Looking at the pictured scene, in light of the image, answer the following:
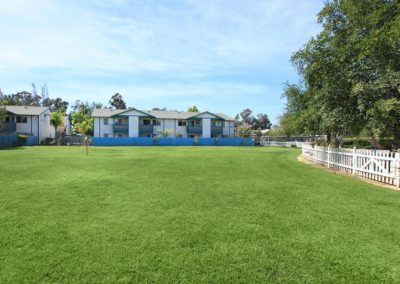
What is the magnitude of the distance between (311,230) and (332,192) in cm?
400

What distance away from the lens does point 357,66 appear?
1323 cm

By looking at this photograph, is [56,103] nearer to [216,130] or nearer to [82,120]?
[82,120]

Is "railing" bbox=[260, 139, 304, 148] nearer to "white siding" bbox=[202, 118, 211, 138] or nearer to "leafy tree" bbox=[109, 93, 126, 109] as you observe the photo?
"white siding" bbox=[202, 118, 211, 138]

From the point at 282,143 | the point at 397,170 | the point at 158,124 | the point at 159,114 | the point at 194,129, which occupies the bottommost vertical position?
the point at 282,143

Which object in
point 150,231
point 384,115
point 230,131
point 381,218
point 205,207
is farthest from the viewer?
point 230,131

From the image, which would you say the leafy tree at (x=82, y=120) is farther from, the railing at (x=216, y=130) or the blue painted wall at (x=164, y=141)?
the railing at (x=216, y=130)

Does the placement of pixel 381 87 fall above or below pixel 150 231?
above

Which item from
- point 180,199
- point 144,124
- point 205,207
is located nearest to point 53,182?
point 180,199

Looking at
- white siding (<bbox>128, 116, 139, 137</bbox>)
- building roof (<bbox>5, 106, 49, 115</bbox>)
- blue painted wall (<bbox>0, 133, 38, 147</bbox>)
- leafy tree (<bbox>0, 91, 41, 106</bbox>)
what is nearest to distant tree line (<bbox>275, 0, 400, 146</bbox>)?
blue painted wall (<bbox>0, 133, 38, 147</bbox>)

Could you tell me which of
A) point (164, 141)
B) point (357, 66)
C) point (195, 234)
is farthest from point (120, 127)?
point (195, 234)

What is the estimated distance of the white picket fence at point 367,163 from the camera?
10.7m

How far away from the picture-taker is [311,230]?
17.6 ft

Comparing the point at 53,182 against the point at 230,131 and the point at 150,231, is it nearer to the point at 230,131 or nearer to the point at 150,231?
the point at 150,231

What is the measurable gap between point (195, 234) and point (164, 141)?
44.3 m
